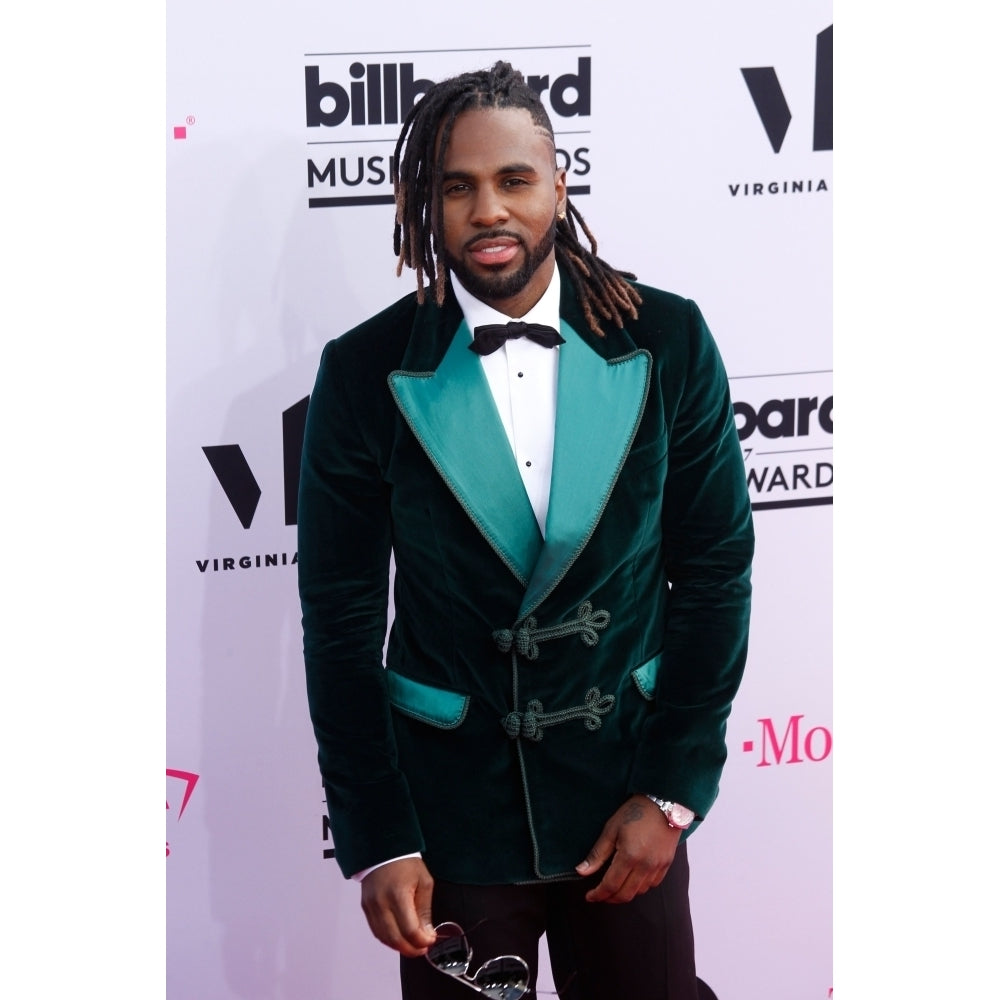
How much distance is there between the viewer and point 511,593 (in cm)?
190

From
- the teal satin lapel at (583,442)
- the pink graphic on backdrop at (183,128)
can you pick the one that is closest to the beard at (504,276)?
the teal satin lapel at (583,442)

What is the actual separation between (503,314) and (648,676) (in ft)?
1.76

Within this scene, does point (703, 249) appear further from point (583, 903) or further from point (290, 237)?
point (583, 903)

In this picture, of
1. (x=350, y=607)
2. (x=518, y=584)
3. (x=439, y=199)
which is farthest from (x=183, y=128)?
(x=518, y=584)

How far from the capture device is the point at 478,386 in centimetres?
193

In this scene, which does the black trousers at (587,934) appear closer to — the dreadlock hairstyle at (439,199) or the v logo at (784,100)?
the dreadlock hairstyle at (439,199)

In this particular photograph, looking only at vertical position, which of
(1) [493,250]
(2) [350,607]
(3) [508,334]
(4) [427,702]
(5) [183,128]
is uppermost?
(5) [183,128]

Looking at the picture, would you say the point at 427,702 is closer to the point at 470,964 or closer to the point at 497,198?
the point at 470,964

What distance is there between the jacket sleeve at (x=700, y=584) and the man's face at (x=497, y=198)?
268mm

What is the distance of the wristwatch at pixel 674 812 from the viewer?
6.39 feet

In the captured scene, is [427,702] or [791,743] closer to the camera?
[427,702]

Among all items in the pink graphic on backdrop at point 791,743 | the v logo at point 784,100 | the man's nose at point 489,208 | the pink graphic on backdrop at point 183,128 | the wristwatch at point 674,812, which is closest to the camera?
the man's nose at point 489,208

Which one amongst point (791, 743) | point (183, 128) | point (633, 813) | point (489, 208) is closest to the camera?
point (489, 208)

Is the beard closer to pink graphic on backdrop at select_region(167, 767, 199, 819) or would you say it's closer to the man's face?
the man's face
